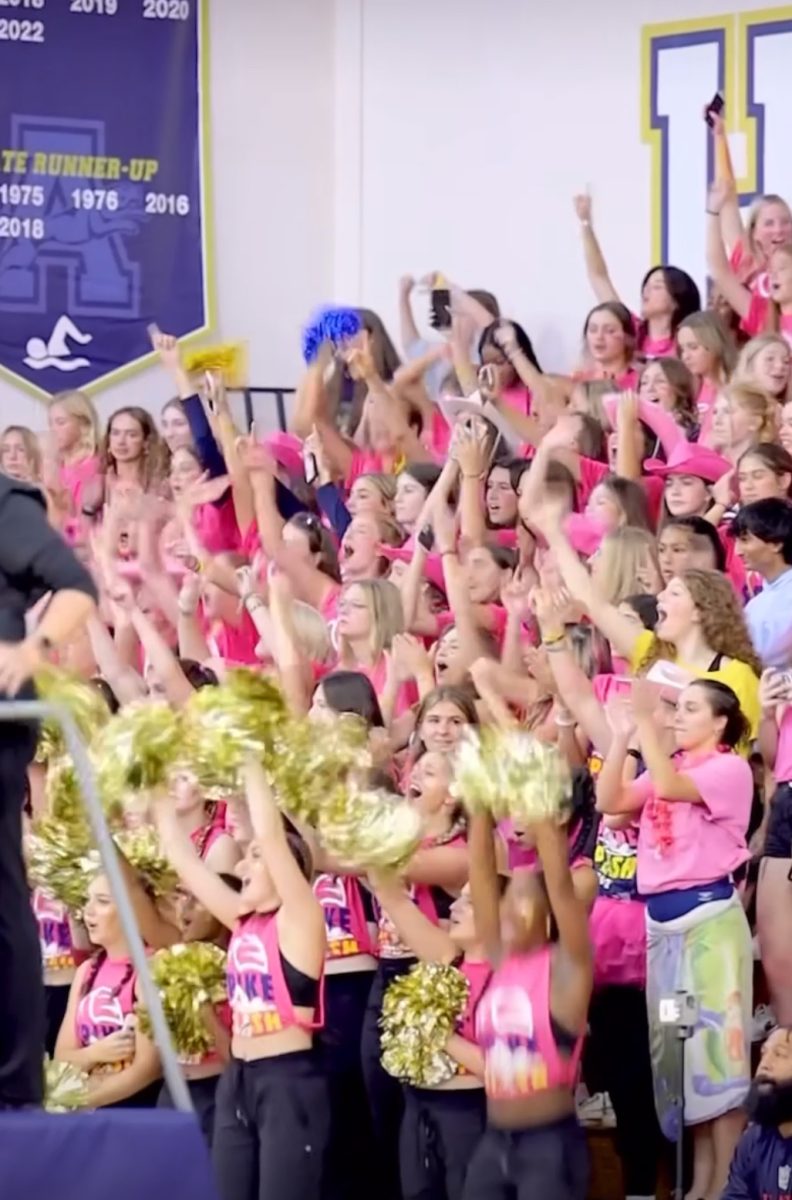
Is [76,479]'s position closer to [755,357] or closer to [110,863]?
[755,357]

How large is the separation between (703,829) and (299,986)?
108 centimetres

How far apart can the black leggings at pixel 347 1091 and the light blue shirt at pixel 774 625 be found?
4.54 ft

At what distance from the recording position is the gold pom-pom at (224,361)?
39.2 ft

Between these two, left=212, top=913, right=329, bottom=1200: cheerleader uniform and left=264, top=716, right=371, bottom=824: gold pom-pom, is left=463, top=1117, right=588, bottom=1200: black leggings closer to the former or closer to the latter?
left=212, top=913, right=329, bottom=1200: cheerleader uniform

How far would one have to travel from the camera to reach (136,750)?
5.55 meters

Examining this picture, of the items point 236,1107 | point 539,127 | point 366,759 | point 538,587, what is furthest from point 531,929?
point 539,127

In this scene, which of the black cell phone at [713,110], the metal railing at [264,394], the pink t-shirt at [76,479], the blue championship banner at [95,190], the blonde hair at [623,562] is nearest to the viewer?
the blonde hair at [623,562]

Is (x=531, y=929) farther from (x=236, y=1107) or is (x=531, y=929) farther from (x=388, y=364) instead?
(x=388, y=364)

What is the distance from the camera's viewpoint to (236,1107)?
6.30 m

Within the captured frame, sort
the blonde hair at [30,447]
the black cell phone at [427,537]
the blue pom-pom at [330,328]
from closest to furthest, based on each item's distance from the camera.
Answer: the black cell phone at [427,537] < the blonde hair at [30,447] < the blue pom-pom at [330,328]

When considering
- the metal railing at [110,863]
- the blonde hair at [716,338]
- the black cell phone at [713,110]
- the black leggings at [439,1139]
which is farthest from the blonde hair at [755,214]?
the metal railing at [110,863]

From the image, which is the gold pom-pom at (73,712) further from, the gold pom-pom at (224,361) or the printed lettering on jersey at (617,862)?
the gold pom-pom at (224,361)

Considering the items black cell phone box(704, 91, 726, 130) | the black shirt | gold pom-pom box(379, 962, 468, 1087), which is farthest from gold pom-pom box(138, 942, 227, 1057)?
black cell phone box(704, 91, 726, 130)

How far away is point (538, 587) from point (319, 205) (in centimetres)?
591
